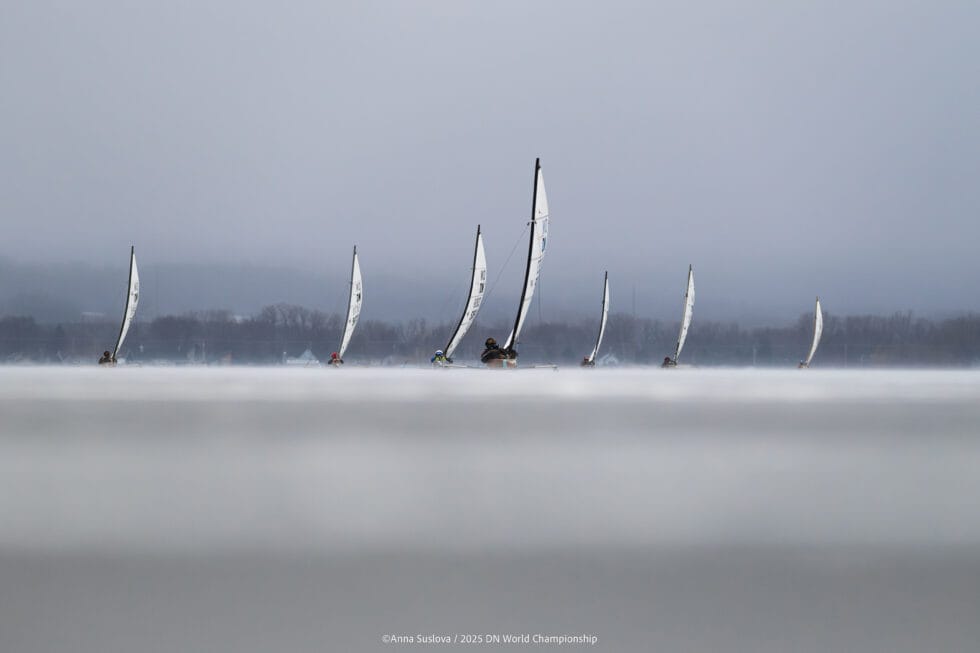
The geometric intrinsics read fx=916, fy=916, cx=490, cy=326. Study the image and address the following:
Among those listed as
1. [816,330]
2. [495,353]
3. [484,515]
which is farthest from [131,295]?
[484,515]

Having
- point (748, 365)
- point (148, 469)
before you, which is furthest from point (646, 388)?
point (748, 365)

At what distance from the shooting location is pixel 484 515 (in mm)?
2766

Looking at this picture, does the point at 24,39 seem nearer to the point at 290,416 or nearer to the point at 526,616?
the point at 290,416

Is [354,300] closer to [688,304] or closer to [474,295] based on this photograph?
[474,295]

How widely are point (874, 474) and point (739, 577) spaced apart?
0.67m

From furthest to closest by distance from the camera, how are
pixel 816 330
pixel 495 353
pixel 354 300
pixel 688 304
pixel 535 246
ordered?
pixel 688 304 → pixel 354 300 → pixel 816 330 → pixel 535 246 → pixel 495 353

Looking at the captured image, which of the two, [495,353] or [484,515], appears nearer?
[484,515]

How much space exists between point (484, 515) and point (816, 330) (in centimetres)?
1557

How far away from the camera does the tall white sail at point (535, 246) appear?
12.1m

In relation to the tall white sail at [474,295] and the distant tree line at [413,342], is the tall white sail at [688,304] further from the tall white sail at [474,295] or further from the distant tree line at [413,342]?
the tall white sail at [474,295]

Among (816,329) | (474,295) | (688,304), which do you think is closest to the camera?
(474,295)

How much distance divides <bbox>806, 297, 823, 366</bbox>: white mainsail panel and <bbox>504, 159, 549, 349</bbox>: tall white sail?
4060 mm

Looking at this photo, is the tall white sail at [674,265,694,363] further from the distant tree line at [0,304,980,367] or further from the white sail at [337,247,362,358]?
the white sail at [337,247,362,358]

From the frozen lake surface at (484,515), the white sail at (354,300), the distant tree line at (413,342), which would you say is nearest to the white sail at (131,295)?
the distant tree line at (413,342)
